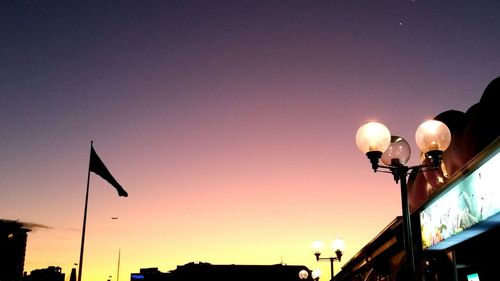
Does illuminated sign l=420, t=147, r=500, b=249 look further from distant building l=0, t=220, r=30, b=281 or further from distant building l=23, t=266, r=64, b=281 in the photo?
distant building l=23, t=266, r=64, b=281

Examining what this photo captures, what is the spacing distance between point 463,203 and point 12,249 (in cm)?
10740

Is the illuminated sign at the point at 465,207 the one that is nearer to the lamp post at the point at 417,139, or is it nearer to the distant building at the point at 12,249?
the lamp post at the point at 417,139

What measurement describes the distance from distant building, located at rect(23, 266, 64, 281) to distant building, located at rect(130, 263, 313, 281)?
58330 millimetres

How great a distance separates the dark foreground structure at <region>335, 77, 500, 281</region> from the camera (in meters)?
6.83

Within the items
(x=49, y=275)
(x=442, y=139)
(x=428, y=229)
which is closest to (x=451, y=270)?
(x=428, y=229)

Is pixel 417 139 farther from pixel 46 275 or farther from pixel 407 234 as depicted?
pixel 46 275

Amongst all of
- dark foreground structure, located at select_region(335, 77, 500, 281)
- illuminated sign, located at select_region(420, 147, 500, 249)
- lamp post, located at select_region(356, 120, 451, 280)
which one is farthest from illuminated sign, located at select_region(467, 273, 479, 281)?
lamp post, located at select_region(356, 120, 451, 280)

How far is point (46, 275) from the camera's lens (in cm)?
12644

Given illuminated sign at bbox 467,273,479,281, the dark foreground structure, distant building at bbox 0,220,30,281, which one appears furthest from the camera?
distant building at bbox 0,220,30,281

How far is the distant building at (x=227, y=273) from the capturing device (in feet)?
253

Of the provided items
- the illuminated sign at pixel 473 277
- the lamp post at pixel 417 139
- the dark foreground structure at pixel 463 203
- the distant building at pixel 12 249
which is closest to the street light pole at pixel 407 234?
the lamp post at pixel 417 139

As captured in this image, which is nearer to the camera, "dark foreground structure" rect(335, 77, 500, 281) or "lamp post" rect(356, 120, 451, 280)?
"dark foreground structure" rect(335, 77, 500, 281)

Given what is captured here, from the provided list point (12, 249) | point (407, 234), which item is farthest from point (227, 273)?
point (407, 234)

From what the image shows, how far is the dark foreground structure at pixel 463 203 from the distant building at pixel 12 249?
9879 centimetres
